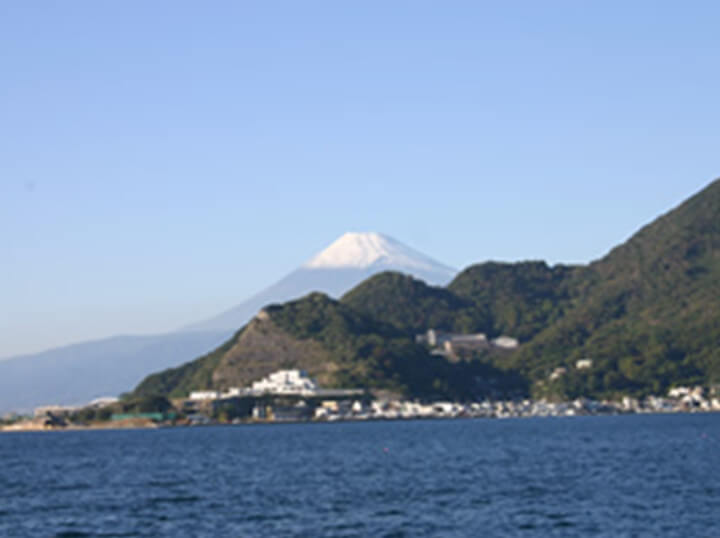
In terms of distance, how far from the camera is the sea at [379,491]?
69688 mm

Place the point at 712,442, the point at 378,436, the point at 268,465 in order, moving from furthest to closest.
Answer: the point at 378,436 < the point at 712,442 < the point at 268,465

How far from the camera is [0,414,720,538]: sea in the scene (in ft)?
229

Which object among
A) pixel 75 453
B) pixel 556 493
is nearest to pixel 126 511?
pixel 556 493

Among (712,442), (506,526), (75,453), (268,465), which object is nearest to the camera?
(506,526)

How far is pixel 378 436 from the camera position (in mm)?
186625

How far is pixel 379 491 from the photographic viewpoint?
89000 mm

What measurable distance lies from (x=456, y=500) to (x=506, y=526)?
506 inches

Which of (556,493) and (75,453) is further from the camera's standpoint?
(75,453)

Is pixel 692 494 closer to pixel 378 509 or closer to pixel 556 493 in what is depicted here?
pixel 556 493

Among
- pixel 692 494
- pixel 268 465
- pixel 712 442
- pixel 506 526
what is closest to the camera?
pixel 506 526

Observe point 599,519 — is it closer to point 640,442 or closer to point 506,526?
point 506,526

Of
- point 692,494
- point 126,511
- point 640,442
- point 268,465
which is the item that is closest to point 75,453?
point 268,465

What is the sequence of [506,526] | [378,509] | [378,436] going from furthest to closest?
[378,436]
[378,509]
[506,526]

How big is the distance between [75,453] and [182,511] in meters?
85.1
